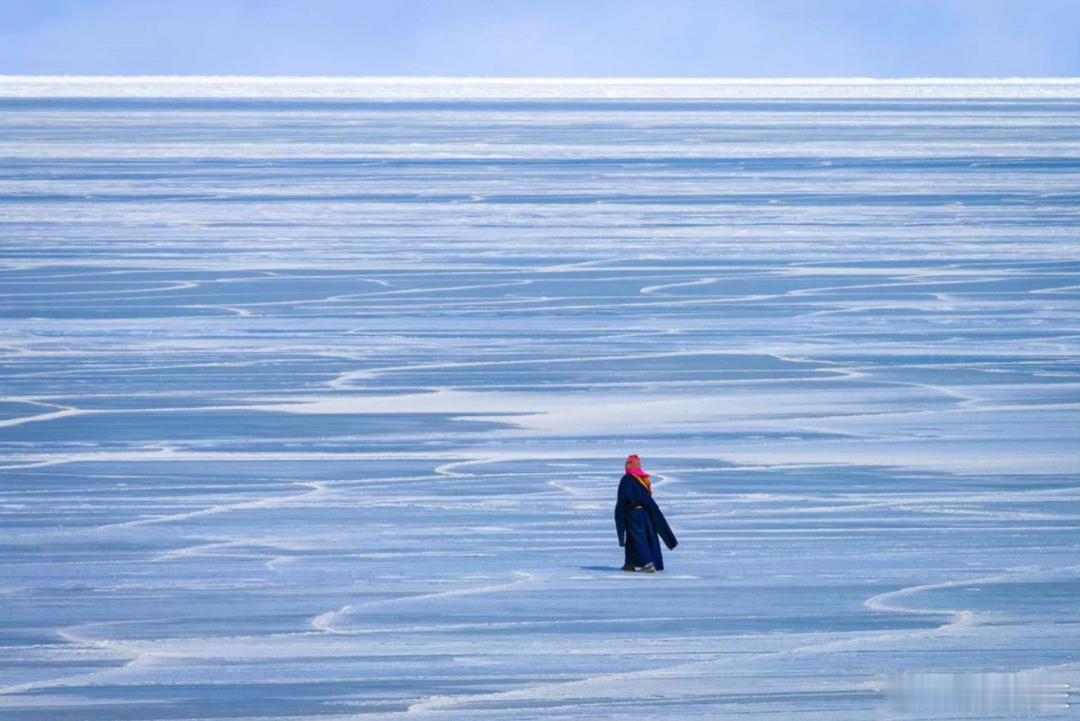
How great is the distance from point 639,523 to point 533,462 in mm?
3387

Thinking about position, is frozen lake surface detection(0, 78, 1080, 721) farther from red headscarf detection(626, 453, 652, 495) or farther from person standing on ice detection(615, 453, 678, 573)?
red headscarf detection(626, 453, 652, 495)

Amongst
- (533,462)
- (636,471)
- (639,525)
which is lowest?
(639,525)

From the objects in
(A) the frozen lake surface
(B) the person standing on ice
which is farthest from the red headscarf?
(A) the frozen lake surface

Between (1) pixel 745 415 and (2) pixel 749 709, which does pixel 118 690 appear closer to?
(2) pixel 749 709

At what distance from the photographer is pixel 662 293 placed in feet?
80.9

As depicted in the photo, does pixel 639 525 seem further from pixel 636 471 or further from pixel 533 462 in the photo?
pixel 533 462

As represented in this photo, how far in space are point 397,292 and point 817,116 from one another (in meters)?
60.7

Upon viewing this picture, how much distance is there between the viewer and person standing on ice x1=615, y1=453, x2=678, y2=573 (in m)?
11.1

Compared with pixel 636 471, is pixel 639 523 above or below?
below

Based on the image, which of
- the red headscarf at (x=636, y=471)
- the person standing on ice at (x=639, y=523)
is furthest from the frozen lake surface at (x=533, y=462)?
the red headscarf at (x=636, y=471)

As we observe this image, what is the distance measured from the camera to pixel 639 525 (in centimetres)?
1127

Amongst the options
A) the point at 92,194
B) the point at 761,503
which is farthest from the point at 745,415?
the point at 92,194

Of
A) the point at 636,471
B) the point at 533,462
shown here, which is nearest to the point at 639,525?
the point at 636,471

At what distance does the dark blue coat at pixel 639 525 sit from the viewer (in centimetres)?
1111
